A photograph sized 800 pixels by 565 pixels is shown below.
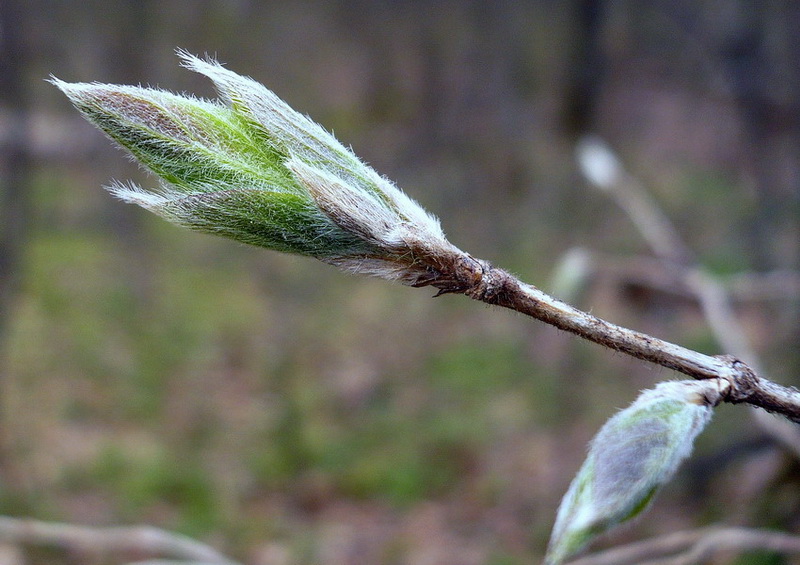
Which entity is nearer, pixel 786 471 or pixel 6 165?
pixel 786 471

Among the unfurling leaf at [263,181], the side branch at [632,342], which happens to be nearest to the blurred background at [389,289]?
the side branch at [632,342]

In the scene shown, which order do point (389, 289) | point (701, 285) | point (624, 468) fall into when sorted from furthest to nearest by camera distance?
point (389, 289)
point (701, 285)
point (624, 468)

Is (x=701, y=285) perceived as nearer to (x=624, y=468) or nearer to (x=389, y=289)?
(x=624, y=468)

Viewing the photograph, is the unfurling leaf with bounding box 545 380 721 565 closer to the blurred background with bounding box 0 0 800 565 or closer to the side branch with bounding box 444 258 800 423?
the side branch with bounding box 444 258 800 423

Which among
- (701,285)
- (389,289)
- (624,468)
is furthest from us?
(389,289)

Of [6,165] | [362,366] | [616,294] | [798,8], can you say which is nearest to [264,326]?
[362,366]

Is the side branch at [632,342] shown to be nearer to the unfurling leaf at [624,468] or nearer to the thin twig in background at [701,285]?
the unfurling leaf at [624,468]

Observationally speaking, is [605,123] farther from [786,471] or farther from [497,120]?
[786,471]

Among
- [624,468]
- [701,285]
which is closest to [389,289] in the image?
[701,285]
